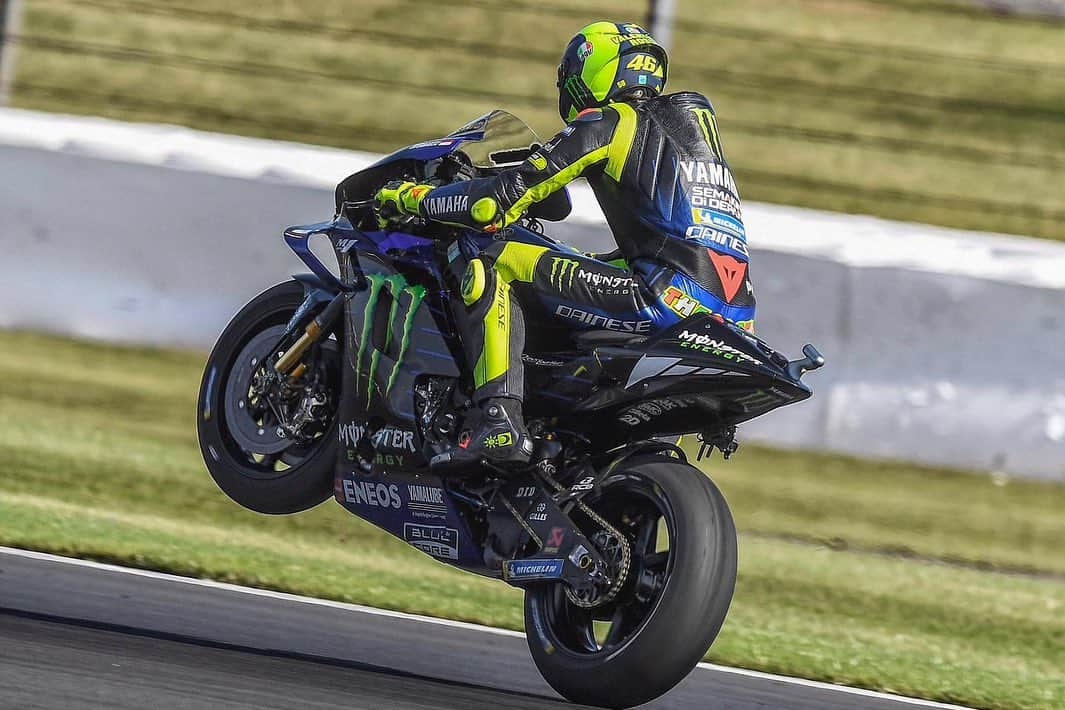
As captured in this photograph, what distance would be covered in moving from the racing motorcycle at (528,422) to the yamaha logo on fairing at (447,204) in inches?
6.3

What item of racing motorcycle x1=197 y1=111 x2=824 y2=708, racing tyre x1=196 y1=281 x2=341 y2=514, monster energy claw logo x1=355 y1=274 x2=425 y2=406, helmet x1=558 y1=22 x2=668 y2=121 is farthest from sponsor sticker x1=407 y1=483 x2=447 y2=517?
helmet x1=558 y1=22 x2=668 y2=121

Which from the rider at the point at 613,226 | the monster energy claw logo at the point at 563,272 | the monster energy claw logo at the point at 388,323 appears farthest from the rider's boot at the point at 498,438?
the monster energy claw logo at the point at 388,323

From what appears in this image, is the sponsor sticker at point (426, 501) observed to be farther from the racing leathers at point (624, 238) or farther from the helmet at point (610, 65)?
the helmet at point (610, 65)

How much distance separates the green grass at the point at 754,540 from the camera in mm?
6348

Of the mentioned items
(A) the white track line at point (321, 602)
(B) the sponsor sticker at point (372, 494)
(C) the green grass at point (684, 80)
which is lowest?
(A) the white track line at point (321, 602)

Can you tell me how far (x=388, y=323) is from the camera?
5695 mm

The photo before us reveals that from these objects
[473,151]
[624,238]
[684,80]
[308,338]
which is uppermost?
[684,80]

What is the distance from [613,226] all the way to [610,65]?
0.52 m

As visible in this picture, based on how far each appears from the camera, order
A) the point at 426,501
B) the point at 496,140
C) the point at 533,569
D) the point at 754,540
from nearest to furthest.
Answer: the point at 533,569, the point at 426,501, the point at 496,140, the point at 754,540

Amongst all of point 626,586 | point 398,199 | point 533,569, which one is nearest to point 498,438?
point 533,569

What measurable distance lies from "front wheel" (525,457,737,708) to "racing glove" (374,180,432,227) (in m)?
1.27

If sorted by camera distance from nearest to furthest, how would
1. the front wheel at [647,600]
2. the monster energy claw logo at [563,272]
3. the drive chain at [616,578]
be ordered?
the front wheel at [647,600] → the drive chain at [616,578] → the monster energy claw logo at [563,272]

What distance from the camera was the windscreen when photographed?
18.7 feet

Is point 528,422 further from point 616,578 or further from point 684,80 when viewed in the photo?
point 684,80
